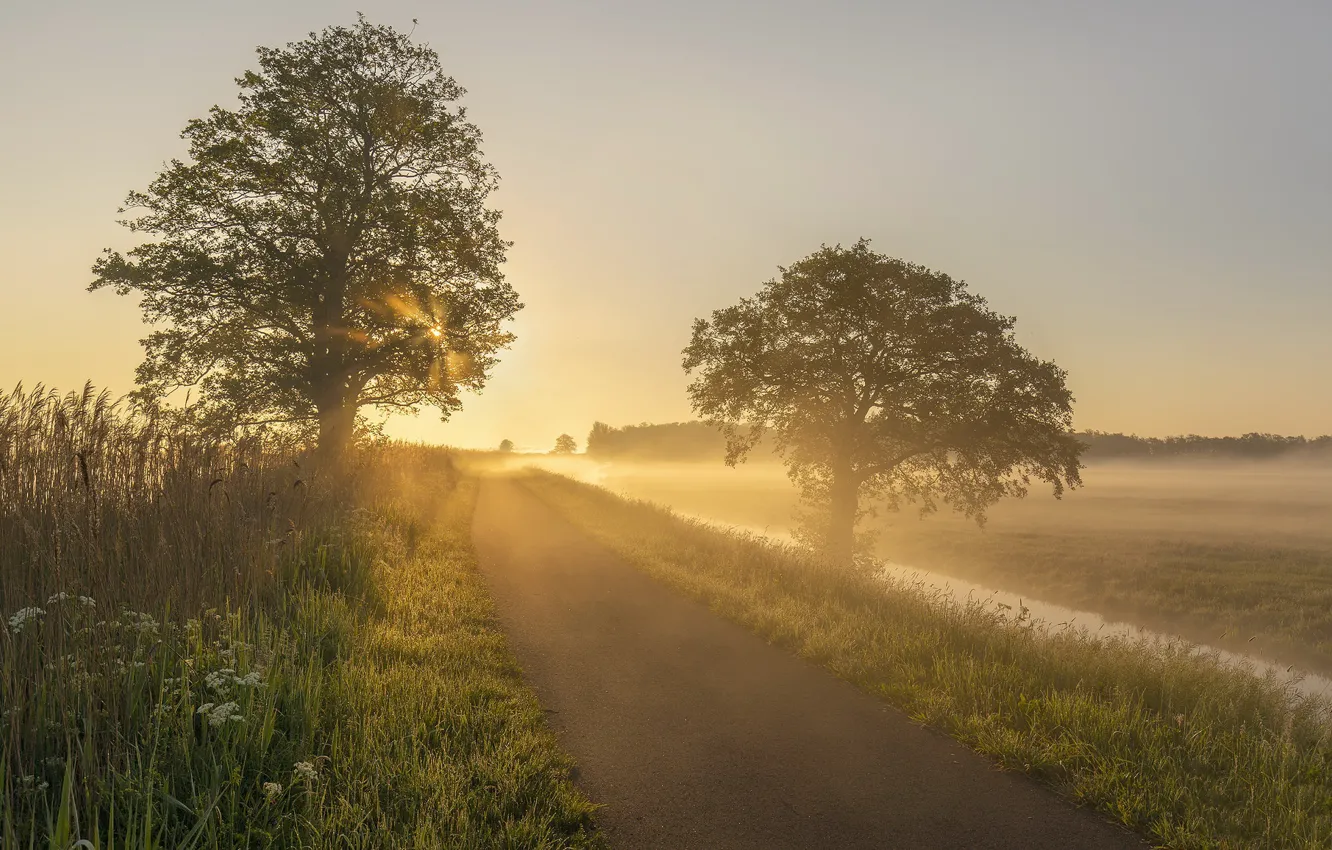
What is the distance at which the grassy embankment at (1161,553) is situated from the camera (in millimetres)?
22953

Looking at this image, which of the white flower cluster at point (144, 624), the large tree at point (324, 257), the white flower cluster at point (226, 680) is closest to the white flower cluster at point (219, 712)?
the white flower cluster at point (226, 680)

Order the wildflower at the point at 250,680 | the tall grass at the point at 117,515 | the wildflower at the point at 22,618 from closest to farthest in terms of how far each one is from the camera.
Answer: the wildflower at the point at 22,618, the wildflower at the point at 250,680, the tall grass at the point at 117,515

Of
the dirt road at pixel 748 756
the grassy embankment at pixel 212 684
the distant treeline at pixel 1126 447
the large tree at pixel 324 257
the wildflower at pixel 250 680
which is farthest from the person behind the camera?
the distant treeline at pixel 1126 447

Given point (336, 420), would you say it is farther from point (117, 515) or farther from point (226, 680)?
point (226, 680)

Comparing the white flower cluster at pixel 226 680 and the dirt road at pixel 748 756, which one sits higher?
the white flower cluster at pixel 226 680

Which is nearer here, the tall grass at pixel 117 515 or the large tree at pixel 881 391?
the tall grass at pixel 117 515

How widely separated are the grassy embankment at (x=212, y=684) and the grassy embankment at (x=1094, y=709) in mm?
4003

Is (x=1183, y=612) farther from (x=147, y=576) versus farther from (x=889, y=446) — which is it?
(x=147, y=576)

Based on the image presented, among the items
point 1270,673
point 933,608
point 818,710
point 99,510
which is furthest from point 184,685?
point 1270,673

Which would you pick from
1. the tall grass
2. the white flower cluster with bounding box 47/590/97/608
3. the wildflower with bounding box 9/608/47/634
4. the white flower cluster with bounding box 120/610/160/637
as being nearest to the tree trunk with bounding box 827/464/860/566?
the tall grass

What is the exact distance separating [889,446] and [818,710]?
60.8 ft

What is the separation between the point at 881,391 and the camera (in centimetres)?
2362

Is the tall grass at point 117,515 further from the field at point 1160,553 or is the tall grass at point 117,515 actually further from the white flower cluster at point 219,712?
the field at point 1160,553

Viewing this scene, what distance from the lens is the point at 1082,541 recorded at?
37281 mm
